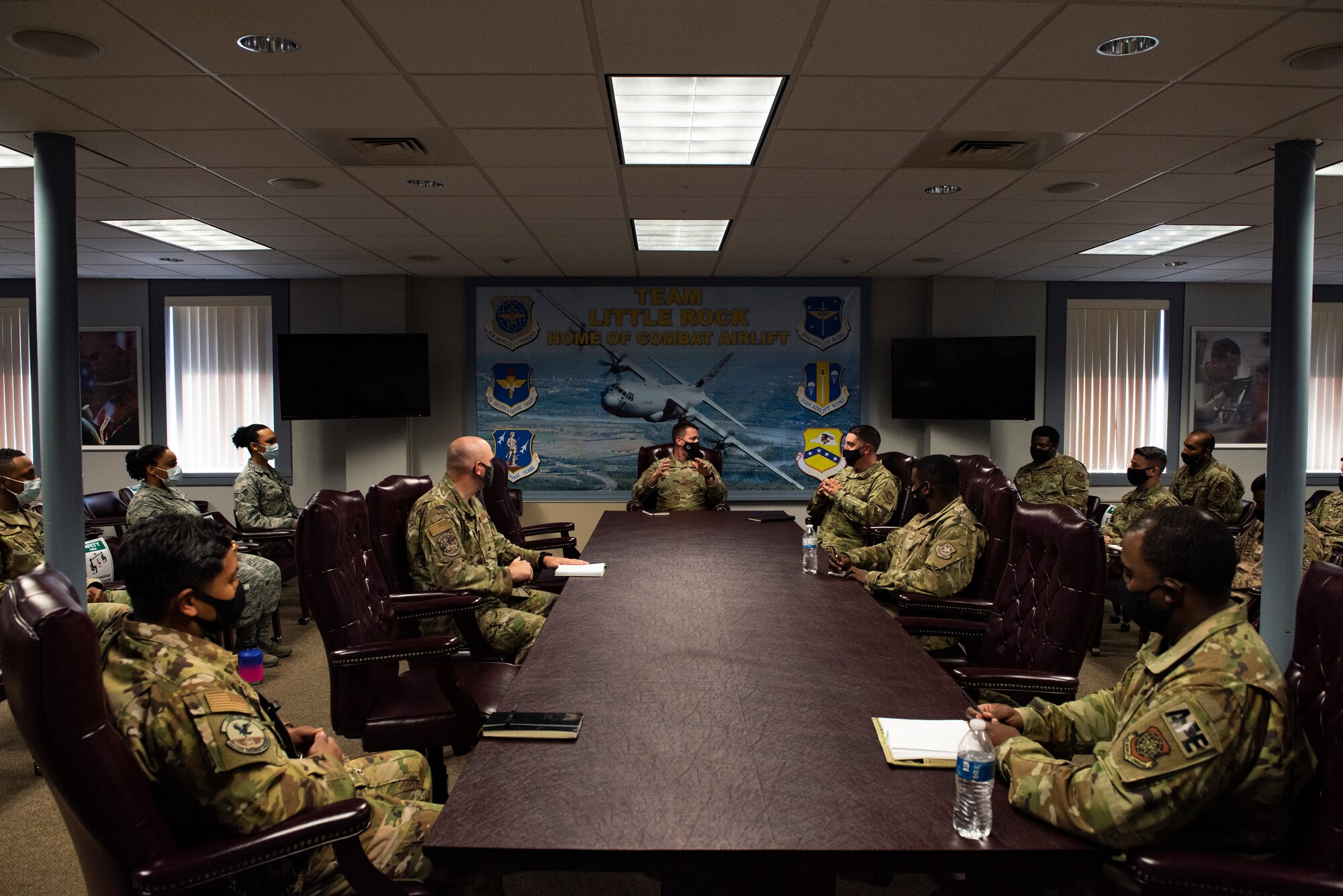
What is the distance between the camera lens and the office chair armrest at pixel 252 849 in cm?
142

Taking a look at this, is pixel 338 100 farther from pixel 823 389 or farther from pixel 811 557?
pixel 823 389

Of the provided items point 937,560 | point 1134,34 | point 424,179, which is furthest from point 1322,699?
point 424,179

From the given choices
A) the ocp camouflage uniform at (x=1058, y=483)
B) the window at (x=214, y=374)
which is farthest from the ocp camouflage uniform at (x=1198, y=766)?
the window at (x=214, y=374)

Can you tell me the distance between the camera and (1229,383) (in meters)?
8.63

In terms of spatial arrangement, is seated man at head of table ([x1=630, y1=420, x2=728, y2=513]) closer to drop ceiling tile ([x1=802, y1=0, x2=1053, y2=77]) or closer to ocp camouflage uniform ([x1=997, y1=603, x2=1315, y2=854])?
drop ceiling tile ([x1=802, y1=0, x2=1053, y2=77])

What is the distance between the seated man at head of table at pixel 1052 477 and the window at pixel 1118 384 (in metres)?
1.69

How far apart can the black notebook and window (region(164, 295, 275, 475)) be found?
7654 mm

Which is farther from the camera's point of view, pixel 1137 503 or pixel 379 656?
pixel 1137 503

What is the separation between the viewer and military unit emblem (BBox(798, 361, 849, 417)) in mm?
8258

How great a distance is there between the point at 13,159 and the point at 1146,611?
5.40 m

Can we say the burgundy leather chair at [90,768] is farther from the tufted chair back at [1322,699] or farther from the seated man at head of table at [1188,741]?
the tufted chair back at [1322,699]

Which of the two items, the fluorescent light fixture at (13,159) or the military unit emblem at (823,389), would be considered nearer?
the fluorescent light fixture at (13,159)

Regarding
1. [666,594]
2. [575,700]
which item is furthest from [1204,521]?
[666,594]

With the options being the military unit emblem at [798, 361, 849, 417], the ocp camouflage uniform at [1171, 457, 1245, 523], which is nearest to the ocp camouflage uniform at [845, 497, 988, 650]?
the ocp camouflage uniform at [1171, 457, 1245, 523]
